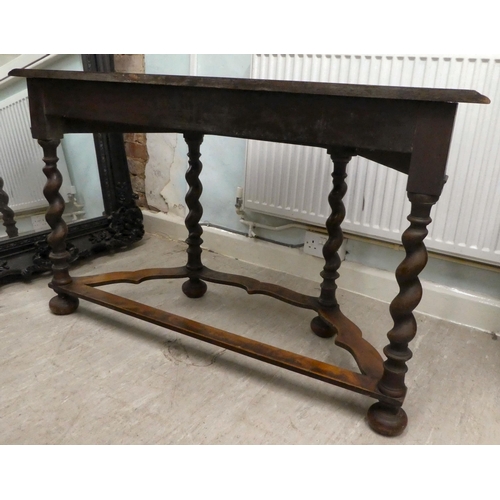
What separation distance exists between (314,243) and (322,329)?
503 mm

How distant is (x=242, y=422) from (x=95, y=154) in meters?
1.46

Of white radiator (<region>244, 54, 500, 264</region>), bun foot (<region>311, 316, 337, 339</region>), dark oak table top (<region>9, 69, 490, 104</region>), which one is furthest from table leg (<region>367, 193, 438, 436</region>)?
white radiator (<region>244, 54, 500, 264</region>)

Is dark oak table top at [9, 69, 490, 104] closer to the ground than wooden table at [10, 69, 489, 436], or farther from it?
farther from it

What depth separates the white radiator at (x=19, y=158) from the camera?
1688mm

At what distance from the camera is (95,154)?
2000 millimetres

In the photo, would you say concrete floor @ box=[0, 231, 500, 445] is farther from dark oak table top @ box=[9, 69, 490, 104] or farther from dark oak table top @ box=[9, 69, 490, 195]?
dark oak table top @ box=[9, 69, 490, 104]

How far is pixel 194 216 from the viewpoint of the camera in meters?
1.58

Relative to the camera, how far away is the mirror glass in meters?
1.68

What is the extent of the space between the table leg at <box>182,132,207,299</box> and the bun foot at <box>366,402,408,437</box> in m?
0.82

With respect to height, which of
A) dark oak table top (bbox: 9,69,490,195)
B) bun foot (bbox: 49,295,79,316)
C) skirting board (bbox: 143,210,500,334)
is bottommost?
skirting board (bbox: 143,210,500,334)

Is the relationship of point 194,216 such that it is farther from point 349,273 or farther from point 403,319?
point 403,319

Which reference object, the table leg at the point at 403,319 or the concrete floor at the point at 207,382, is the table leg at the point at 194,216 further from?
the table leg at the point at 403,319

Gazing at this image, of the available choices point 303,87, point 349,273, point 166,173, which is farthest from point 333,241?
point 166,173

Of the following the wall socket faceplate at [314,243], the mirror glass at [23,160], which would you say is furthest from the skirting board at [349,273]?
the mirror glass at [23,160]
